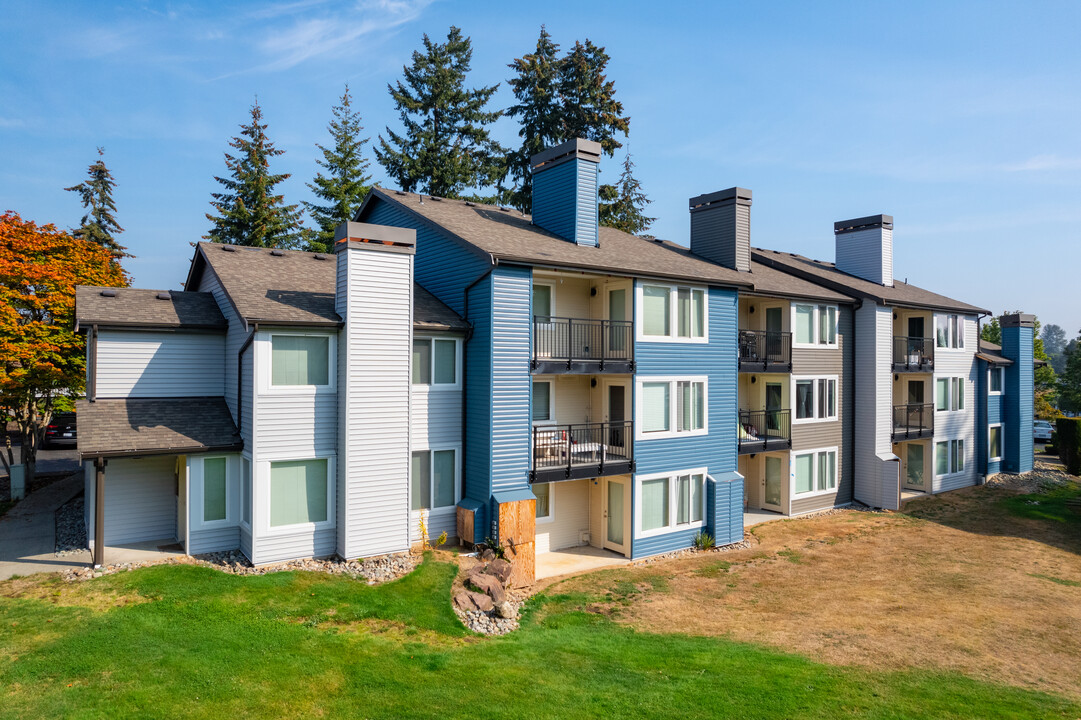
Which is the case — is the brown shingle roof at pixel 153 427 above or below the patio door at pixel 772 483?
above

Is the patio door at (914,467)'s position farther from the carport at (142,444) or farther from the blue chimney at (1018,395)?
the carport at (142,444)

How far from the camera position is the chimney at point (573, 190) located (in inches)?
808

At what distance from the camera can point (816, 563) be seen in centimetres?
1909

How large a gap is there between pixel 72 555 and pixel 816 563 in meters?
19.5

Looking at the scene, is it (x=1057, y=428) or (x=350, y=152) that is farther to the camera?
(x=350, y=152)

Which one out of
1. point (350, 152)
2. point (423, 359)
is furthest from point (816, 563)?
point (350, 152)

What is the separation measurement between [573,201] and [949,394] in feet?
73.5

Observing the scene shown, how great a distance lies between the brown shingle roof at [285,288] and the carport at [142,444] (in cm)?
314

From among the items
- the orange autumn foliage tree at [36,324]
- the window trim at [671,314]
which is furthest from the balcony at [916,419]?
the orange autumn foliage tree at [36,324]

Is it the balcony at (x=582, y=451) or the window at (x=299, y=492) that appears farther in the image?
the balcony at (x=582, y=451)

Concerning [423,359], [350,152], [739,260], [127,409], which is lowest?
[127,409]

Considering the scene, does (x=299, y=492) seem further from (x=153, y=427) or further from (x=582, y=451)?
(x=582, y=451)

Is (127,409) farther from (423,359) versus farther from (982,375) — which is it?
(982,375)

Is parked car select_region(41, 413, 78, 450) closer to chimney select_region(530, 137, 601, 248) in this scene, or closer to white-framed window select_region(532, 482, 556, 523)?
white-framed window select_region(532, 482, 556, 523)
